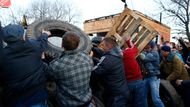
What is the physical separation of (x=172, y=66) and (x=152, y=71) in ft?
2.43

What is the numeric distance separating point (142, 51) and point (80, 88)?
10.6 ft

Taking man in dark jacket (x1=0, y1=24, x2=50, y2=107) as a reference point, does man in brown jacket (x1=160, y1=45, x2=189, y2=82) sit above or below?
below

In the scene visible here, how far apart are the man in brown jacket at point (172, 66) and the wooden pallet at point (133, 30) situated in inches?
38.4

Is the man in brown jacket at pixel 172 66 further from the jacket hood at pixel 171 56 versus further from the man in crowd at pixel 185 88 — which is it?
the man in crowd at pixel 185 88

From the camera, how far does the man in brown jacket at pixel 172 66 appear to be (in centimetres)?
850

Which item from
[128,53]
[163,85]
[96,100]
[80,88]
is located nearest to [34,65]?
[80,88]

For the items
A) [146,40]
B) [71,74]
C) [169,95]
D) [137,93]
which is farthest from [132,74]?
[71,74]

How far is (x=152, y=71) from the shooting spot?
26.7ft

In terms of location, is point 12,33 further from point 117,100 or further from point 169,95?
point 169,95

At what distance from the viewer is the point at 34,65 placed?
15.1 ft

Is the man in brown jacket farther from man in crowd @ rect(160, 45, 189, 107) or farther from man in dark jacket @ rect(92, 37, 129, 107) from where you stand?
man in dark jacket @ rect(92, 37, 129, 107)

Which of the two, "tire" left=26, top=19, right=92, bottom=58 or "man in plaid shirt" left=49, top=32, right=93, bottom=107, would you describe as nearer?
"man in plaid shirt" left=49, top=32, right=93, bottom=107

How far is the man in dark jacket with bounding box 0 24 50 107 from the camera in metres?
4.43

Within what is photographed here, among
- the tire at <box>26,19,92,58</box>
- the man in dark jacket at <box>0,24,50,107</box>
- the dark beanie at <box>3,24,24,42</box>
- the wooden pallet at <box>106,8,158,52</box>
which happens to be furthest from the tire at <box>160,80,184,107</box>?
the dark beanie at <box>3,24,24,42</box>
